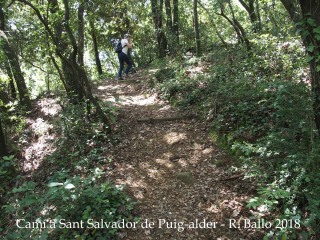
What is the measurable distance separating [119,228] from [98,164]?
2.21 meters

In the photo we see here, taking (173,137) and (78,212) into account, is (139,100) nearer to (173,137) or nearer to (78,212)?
(173,137)

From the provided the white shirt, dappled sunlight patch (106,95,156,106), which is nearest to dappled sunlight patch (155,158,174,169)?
dappled sunlight patch (106,95,156,106)

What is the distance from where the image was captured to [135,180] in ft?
18.8

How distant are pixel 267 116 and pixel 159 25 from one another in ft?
33.8

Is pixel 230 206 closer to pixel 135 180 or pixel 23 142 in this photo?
Answer: pixel 135 180

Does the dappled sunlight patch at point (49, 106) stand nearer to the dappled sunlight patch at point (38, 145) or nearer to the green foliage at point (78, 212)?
the dappled sunlight patch at point (38, 145)

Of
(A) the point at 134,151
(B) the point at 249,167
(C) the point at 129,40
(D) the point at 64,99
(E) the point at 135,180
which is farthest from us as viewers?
(C) the point at 129,40

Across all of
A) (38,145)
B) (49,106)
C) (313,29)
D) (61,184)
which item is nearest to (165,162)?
(61,184)

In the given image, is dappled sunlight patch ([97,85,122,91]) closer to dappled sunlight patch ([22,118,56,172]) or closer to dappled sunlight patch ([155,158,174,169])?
dappled sunlight patch ([22,118,56,172])

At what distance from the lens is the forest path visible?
176 inches

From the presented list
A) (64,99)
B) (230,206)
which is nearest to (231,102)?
(230,206)

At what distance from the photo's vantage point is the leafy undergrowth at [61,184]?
4.20 m

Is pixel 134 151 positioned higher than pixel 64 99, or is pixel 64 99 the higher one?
pixel 64 99

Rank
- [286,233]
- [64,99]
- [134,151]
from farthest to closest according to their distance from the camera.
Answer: [64,99] < [134,151] < [286,233]
